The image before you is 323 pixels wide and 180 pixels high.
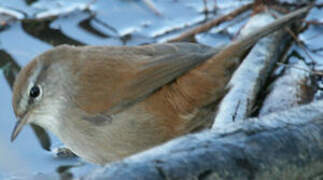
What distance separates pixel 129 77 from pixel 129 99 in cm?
16

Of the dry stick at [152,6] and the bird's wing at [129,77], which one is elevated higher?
the bird's wing at [129,77]

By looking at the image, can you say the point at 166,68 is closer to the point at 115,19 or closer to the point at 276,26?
the point at 276,26

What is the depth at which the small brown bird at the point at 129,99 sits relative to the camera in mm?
4590

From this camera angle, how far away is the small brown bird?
459 centimetres

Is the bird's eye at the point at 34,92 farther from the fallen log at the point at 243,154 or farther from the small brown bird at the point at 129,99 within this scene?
the fallen log at the point at 243,154

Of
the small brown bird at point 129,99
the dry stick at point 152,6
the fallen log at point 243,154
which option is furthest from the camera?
the dry stick at point 152,6

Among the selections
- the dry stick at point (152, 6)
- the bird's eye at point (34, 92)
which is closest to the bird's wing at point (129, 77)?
the bird's eye at point (34, 92)

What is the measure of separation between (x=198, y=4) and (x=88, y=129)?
294 cm

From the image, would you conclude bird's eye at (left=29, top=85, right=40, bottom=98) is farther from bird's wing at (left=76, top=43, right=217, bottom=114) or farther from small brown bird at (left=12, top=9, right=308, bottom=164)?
bird's wing at (left=76, top=43, right=217, bottom=114)

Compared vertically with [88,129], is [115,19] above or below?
below

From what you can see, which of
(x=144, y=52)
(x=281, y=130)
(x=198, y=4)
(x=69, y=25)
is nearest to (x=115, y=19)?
(x=69, y=25)

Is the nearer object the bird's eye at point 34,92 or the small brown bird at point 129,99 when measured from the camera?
the small brown bird at point 129,99

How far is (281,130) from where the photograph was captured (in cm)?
345

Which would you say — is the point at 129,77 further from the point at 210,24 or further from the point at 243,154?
the point at 210,24
